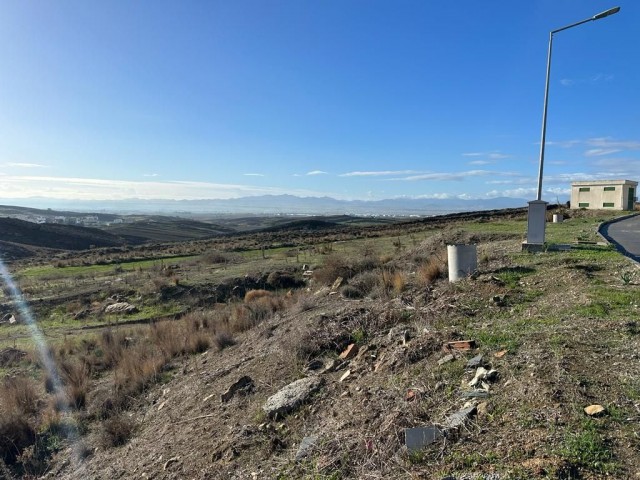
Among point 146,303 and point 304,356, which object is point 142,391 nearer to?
point 304,356

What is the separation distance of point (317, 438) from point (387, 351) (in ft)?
7.18

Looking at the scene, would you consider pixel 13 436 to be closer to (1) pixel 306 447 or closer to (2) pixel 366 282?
(1) pixel 306 447

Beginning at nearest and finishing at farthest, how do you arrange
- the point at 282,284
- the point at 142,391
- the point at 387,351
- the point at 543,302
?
the point at 387,351 → the point at 543,302 → the point at 142,391 → the point at 282,284

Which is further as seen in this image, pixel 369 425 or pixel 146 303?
pixel 146 303

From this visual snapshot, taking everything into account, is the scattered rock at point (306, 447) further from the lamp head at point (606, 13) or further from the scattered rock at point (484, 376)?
the lamp head at point (606, 13)

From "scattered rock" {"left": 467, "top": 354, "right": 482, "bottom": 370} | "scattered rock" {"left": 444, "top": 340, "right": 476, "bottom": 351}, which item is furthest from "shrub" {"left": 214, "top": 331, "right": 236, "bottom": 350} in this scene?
"scattered rock" {"left": 467, "top": 354, "right": 482, "bottom": 370}

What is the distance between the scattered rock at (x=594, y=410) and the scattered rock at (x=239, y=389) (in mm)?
4957

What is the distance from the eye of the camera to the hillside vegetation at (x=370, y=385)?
4086 mm

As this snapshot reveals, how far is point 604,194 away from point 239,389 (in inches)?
1661

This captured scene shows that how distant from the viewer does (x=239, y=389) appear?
25.3 feet

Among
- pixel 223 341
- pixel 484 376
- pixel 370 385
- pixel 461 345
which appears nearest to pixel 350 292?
pixel 223 341

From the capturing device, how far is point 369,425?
4.91 metres

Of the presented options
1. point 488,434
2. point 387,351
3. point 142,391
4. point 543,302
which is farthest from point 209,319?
point 488,434

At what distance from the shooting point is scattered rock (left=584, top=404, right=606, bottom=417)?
4047 mm
